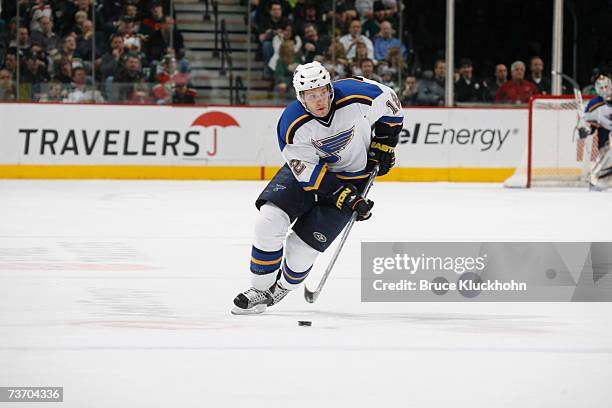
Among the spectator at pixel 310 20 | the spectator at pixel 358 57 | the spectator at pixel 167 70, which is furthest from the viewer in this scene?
the spectator at pixel 310 20

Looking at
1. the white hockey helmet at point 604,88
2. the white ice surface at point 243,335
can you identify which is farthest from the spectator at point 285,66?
the white ice surface at point 243,335

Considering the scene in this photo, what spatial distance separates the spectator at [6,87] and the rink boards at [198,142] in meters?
0.09

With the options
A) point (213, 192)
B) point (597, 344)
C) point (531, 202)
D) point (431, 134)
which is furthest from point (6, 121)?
point (597, 344)

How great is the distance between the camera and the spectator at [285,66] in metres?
14.2

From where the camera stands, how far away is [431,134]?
14.1m

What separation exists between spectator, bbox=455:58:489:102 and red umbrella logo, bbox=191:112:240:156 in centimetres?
255

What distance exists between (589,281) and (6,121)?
897 centimetres

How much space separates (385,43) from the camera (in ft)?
48.1

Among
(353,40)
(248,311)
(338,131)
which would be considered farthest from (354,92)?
(353,40)

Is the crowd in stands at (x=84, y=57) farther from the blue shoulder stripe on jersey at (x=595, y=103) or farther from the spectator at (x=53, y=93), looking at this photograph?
the blue shoulder stripe on jersey at (x=595, y=103)

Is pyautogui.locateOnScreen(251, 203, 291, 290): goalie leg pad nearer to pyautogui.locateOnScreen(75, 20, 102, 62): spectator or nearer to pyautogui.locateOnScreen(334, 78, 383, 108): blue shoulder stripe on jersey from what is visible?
pyautogui.locateOnScreen(334, 78, 383, 108): blue shoulder stripe on jersey

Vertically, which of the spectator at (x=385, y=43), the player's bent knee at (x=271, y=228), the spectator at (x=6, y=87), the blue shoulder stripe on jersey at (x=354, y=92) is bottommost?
the spectator at (x=6, y=87)
